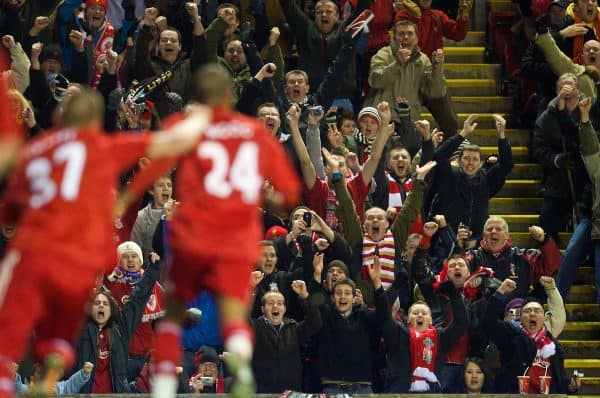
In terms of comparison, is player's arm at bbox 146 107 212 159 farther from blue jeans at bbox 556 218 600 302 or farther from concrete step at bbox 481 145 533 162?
concrete step at bbox 481 145 533 162

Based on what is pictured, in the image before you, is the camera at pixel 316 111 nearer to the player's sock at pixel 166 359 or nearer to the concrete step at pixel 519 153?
the concrete step at pixel 519 153

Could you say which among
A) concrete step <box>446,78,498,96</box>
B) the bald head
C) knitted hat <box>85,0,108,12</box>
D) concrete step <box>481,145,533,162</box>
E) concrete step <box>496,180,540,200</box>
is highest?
knitted hat <box>85,0,108,12</box>

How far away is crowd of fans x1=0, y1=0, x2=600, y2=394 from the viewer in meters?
18.3

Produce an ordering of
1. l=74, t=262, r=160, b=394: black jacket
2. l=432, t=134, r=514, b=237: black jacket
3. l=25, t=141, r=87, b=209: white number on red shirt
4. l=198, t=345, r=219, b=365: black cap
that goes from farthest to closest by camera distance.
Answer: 1. l=432, t=134, r=514, b=237: black jacket
2. l=198, t=345, r=219, b=365: black cap
3. l=74, t=262, r=160, b=394: black jacket
4. l=25, t=141, r=87, b=209: white number on red shirt

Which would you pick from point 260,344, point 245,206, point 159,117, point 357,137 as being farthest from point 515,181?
point 245,206

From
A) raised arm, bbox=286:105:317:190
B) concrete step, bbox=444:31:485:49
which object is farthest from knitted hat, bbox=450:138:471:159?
concrete step, bbox=444:31:485:49

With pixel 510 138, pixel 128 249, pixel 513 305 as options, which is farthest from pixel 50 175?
pixel 510 138

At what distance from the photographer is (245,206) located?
42.1ft

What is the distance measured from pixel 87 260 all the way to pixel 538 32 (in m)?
11.2

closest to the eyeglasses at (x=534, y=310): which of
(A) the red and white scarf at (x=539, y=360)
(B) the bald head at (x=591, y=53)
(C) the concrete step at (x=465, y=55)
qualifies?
(A) the red and white scarf at (x=539, y=360)

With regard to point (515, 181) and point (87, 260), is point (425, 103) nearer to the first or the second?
point (515, 181)

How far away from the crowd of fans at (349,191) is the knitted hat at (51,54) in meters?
0.04

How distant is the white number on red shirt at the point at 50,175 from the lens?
12.2 meters

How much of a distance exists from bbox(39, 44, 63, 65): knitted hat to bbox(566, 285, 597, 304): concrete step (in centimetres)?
597
